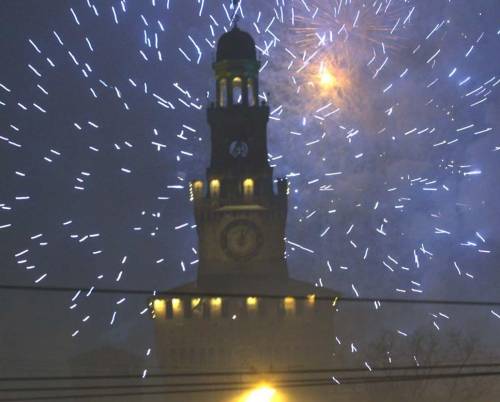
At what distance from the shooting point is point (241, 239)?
84.4m

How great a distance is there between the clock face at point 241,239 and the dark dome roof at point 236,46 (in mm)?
11079

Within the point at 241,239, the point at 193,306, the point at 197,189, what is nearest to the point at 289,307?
the point at 241,239

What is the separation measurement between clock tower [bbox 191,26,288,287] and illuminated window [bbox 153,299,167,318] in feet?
11.4

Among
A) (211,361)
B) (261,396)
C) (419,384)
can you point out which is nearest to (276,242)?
(211,361)

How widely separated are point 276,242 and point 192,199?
21.7 ft

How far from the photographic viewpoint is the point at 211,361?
273 feet

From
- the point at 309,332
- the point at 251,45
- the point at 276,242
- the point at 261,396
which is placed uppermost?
the point at 251,45

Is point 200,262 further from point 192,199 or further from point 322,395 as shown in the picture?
point 322,395

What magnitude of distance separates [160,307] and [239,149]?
12.2 meters

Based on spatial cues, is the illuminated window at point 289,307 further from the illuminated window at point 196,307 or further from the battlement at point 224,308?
the illuminated window at point 196,307

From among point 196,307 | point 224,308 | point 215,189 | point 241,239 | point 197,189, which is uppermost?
point 197,189

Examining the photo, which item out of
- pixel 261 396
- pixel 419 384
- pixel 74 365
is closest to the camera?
pixel 261 396

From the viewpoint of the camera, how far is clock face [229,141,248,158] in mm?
86125

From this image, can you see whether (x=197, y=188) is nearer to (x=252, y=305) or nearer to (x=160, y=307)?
(x=160, y=307)
